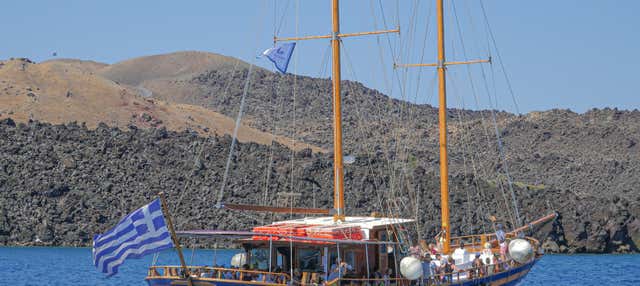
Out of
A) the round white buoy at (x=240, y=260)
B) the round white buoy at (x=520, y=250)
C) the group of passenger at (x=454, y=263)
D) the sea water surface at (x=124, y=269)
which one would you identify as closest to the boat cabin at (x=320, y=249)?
the round white buoy at (x=240, y=260)

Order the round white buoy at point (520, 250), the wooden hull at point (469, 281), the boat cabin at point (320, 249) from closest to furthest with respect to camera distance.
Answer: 1. the wooden hull at point (469, 281)
2. the boat cabin at point (320, 249)
3. the round white buoy at point (520, 250)

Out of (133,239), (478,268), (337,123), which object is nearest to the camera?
(133,239)

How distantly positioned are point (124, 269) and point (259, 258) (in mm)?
48235

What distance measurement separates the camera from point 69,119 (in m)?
182

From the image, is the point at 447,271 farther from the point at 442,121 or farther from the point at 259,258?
the point at 442,121

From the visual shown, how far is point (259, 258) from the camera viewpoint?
39188 mm

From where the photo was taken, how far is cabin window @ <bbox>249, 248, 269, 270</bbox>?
128ft

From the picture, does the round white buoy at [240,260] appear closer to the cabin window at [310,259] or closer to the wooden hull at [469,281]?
the cabin window at [310,259]

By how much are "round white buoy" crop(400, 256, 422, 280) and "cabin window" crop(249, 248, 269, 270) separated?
5.11 m

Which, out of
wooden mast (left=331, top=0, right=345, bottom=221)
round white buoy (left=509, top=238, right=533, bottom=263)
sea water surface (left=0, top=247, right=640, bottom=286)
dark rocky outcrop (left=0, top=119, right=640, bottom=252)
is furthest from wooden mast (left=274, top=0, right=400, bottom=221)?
dark rocky outcrop (left=0, top=119, right=640, bottom=252)

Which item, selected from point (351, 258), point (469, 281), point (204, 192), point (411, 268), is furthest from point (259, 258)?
point (204, 192)

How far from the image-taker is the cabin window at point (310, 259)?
38156 millimetres

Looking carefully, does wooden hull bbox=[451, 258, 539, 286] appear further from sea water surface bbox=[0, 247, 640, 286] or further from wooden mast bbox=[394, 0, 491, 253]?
sea water surface bbox=[0, 247, 640, 286]

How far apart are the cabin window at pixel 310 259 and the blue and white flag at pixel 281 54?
30.2 feet
